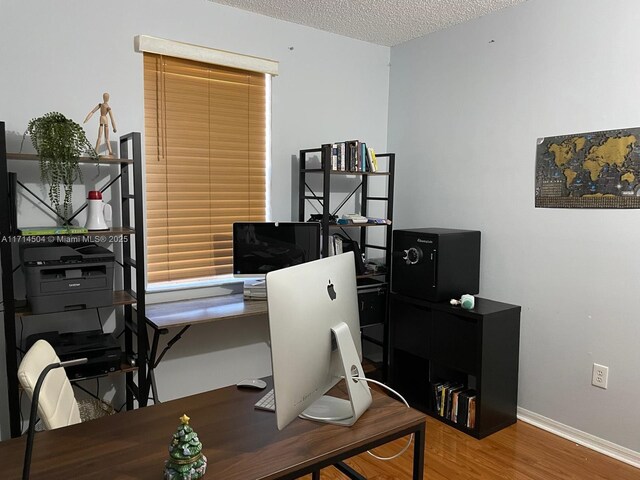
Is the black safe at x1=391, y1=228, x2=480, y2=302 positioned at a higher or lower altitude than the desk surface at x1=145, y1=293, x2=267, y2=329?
Answer: higher

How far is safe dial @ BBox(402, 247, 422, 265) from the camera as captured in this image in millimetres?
3391

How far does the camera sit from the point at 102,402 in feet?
9.30

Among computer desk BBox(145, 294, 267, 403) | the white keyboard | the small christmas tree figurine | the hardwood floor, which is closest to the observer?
the small christmas tree figurine

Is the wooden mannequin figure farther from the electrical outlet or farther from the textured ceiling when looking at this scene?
the electrical outlet

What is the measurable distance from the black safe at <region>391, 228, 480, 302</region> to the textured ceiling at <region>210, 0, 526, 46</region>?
4.87 feet

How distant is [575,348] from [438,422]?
0.97m

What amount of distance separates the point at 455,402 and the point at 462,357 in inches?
12.0

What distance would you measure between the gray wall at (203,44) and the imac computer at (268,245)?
1.29 feet

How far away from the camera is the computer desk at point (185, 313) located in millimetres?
2758

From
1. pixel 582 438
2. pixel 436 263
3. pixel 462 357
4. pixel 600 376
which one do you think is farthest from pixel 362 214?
pixel 582 438

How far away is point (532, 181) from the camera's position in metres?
3.22

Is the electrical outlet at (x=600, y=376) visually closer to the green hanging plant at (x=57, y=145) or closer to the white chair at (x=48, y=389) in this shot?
the white chair at (x=48, y=389)

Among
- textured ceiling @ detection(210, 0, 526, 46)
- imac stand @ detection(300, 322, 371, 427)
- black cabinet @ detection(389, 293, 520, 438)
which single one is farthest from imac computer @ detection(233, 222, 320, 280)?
imac stand @ detection(300, 322, 371, 427)

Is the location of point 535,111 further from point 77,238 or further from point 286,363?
point 77,238
